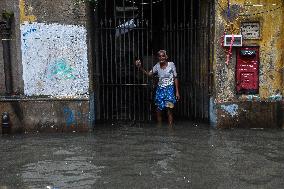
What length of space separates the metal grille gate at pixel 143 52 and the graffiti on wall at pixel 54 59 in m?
1.24

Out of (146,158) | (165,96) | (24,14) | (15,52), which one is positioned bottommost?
(146,158)

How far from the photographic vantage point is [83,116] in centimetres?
854

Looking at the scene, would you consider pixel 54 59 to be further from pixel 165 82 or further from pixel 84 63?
pixel 165 82

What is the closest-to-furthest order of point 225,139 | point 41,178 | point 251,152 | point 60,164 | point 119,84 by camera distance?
point 41,178, point 60,164, point 251,152, point 225,139, point 119,84

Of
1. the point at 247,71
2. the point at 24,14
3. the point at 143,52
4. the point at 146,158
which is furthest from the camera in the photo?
the point at 143,52

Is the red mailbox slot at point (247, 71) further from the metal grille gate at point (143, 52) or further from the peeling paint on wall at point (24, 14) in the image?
the peeling paint on wall at point (24, 14)

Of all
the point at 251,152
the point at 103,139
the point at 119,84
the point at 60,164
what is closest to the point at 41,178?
the point at 60,164

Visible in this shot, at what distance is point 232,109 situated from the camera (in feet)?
28.3

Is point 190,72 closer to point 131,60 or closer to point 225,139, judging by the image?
point 131,60

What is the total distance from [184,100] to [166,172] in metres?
4.32

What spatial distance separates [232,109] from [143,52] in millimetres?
2999

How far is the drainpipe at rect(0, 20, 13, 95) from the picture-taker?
8.36 meters

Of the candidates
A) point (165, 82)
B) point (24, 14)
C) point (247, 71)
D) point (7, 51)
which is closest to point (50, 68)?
point (7, 51)

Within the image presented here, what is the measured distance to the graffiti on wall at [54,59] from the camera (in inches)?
330
